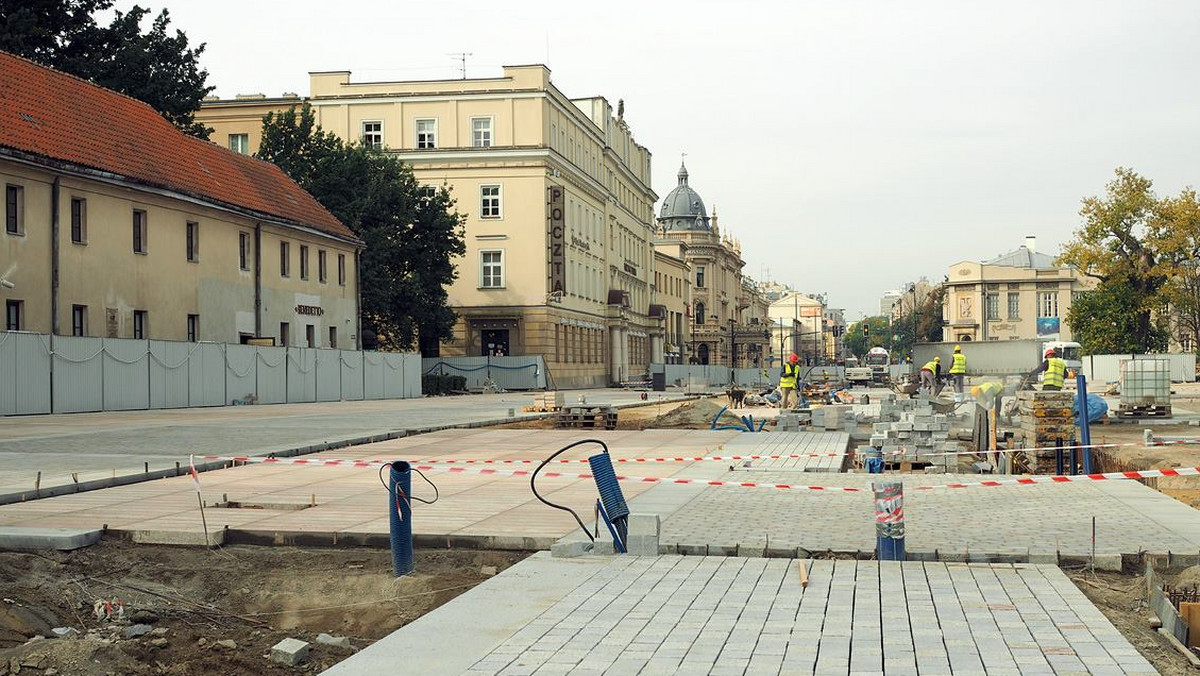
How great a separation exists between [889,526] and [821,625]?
2.12 m

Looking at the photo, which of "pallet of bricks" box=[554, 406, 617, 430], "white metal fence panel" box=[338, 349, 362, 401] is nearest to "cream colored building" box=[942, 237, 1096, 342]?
"white metal fence panel" box=[338, 349, 362, 401]

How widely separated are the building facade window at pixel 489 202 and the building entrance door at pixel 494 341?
6412 millimetres

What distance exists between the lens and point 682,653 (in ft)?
18.2

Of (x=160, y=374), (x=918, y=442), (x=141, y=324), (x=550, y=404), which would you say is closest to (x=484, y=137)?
(x=141, y=324)

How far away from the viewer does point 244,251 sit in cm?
4197

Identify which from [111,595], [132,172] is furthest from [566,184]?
[111,595]

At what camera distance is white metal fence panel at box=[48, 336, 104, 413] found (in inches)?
1139

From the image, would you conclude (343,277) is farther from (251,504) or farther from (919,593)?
(919,593)

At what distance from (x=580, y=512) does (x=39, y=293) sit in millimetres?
25317

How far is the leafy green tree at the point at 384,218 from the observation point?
54156 millimetres

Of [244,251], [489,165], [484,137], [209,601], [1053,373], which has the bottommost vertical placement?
[209,601]

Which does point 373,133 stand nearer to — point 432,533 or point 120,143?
point 120,143

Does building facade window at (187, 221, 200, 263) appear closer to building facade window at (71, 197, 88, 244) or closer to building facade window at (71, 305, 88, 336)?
building facade window at (71, 197, 88, 244)

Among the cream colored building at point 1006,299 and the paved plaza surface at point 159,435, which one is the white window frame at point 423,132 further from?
the cream colored building at point 1006,299
